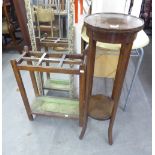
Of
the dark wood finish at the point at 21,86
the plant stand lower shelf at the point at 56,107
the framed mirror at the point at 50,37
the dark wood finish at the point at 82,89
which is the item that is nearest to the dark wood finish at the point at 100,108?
the dark wood finish at the point at 82,89

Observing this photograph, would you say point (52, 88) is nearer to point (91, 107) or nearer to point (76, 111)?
point (76, 111)

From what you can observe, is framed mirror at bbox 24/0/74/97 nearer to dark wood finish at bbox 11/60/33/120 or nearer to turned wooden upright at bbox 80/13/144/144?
dark wood finish at bbox 11/60/33/120

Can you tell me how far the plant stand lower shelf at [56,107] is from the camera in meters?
1.55

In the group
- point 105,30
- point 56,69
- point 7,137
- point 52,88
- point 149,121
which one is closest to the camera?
point 105,30

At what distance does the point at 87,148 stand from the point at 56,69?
70cm

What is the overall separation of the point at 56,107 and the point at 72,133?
0.27 metres

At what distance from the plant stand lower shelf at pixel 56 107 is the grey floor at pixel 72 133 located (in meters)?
0.13

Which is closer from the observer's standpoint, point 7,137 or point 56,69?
point 56,69

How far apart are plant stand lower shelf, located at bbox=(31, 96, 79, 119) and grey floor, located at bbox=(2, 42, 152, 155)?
0.43ft

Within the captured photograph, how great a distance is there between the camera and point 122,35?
91 cm

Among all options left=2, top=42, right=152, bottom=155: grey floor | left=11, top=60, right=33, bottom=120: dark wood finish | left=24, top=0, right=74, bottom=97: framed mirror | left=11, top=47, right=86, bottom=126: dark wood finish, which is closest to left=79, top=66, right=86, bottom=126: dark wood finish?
left=11, top=47, right=86, bottom=126: dark wood finish

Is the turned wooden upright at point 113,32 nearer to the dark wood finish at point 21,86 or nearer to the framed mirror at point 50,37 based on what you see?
the framed mirror at point 50,37

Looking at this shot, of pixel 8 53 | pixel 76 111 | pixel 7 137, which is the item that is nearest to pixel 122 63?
pixel 76 111

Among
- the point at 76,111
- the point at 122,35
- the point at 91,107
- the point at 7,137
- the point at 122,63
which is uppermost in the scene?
the point at 122,35
